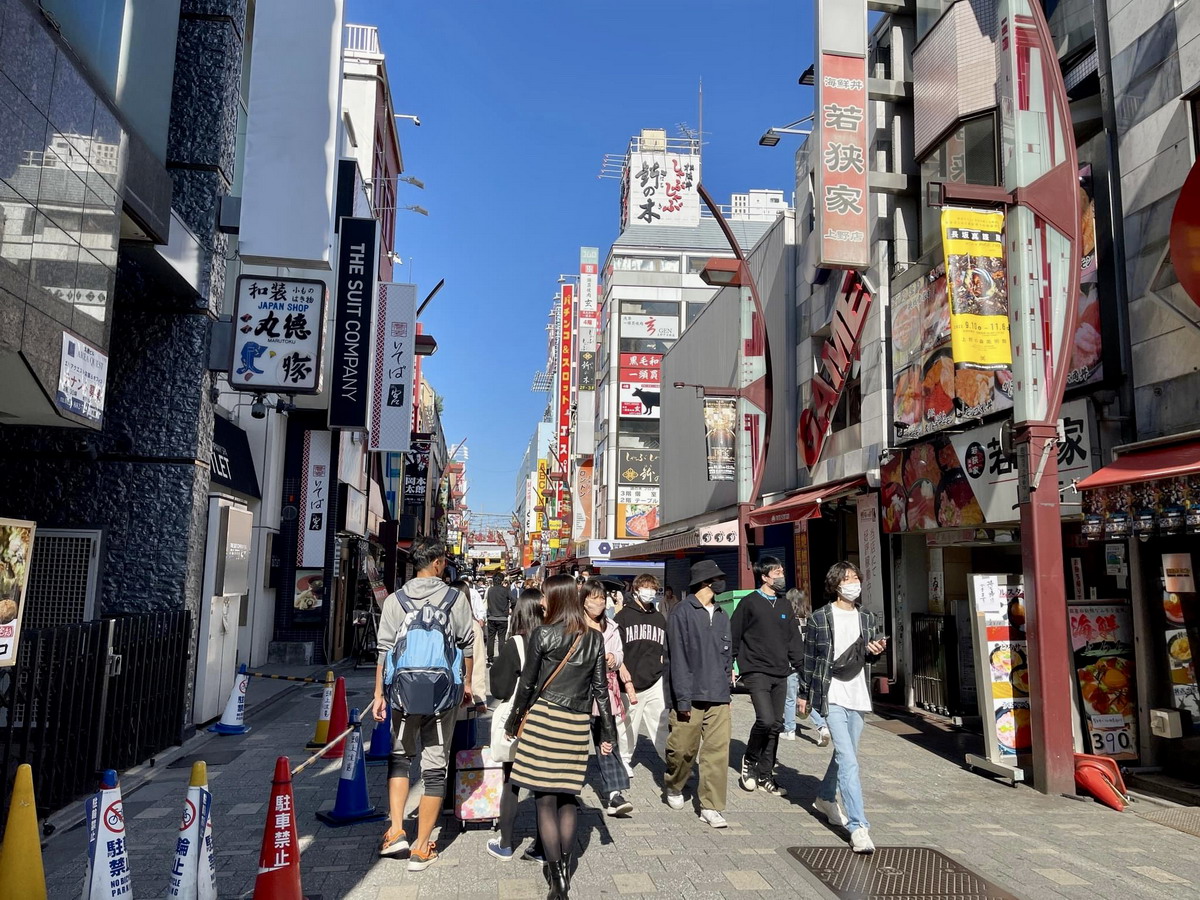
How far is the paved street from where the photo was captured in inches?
200

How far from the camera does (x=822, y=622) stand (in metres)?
6.29

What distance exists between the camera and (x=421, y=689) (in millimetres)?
5445

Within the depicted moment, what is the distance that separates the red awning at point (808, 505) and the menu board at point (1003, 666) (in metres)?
5.44

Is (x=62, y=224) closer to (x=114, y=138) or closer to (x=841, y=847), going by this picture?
(x=114, y=138)

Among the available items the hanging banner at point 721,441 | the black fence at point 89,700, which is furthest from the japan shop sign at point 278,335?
the hanging banner at point 721,441

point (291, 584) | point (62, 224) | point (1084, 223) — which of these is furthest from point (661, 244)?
point (62, 224)

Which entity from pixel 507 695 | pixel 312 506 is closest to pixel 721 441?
pixel 312 506

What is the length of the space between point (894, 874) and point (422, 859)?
2939 mm

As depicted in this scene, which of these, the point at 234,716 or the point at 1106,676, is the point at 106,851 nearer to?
the point at 234,716

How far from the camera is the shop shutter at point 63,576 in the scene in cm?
924

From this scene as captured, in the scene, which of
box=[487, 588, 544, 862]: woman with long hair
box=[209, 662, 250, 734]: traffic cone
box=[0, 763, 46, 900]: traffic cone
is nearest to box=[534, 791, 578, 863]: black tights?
box=[487, 588, 544, 862]: woman with long hair

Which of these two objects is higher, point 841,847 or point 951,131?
point 951,131

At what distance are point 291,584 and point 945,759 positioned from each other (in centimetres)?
1440

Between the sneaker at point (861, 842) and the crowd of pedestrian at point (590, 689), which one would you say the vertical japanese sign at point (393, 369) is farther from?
the sneaker at point (861, 842)
